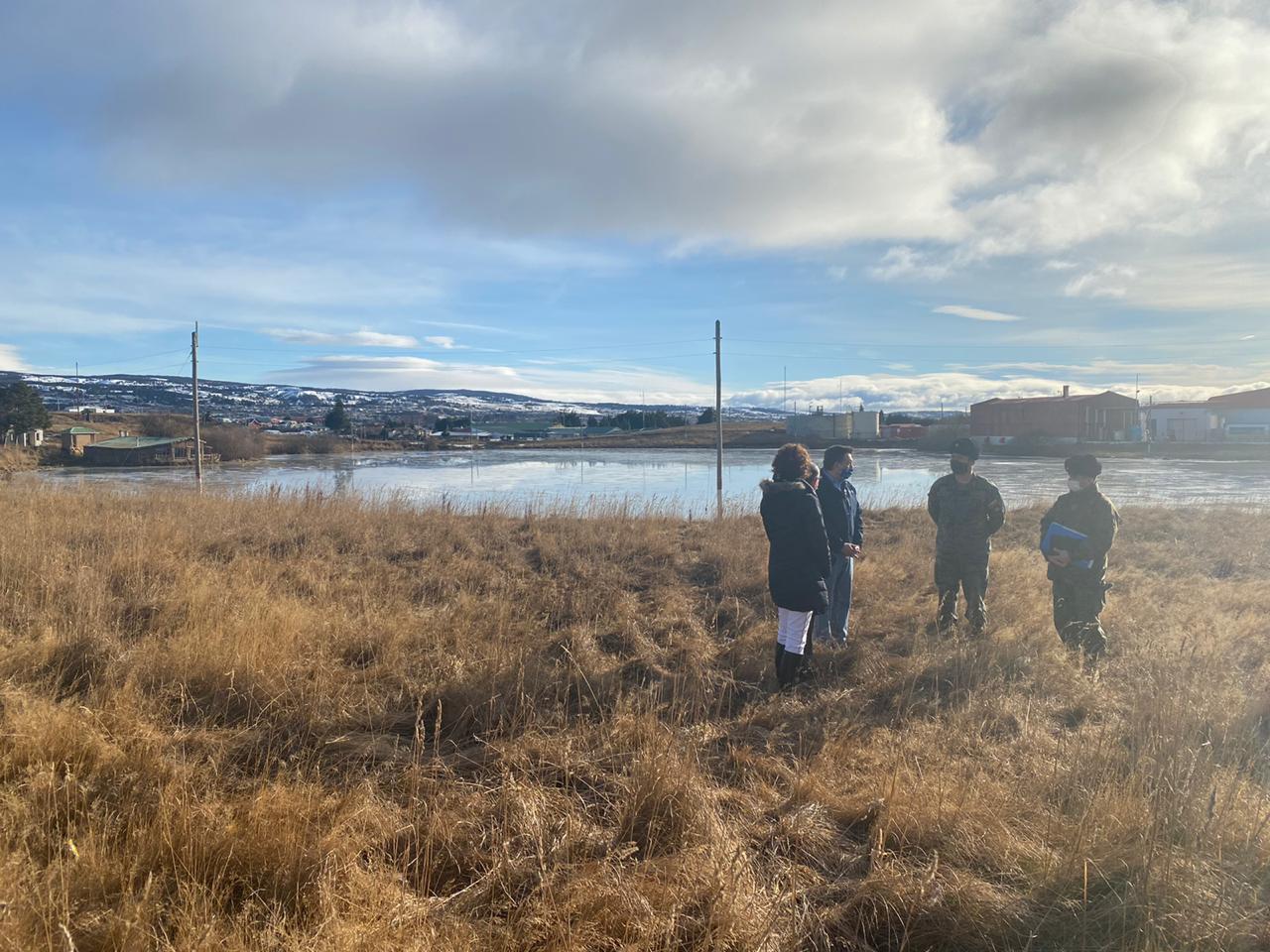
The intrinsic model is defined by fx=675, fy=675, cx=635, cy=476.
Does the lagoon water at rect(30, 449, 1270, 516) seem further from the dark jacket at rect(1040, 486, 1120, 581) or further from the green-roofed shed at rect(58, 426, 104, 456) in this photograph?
the green-roofed shed at rect(58, 426, 104, 456)

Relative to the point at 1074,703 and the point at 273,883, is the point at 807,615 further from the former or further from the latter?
the point at 273,883

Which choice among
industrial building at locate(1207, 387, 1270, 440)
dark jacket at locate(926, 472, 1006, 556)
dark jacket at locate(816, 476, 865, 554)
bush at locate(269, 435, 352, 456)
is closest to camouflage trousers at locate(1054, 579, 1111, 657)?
dark jacket at locate(926, 472, 1006, 556)

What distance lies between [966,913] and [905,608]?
4896 mm

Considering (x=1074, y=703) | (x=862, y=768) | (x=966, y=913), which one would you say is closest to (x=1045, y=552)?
(x=1074, y=703)

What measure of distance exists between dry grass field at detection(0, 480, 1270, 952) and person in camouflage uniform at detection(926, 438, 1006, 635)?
48 centimetres

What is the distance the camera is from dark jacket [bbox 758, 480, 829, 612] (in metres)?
4.87

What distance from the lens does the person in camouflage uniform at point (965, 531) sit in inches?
241

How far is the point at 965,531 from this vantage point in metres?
6.16

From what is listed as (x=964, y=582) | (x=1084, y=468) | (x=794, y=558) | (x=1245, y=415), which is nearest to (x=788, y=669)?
(x=794, y=558)

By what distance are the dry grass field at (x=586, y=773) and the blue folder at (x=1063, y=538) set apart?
2.65ft

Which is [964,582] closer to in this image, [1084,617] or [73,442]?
[1084,617]

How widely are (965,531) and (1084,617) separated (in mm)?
1162

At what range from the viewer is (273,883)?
246 centimetres

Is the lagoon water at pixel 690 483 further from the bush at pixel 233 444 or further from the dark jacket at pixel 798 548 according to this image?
the bush at pixel 233 444
